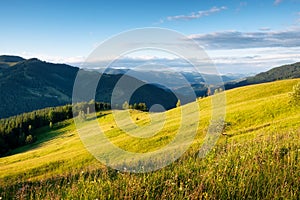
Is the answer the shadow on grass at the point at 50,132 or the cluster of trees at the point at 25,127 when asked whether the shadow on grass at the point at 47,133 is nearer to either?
the shadow on grass at the point at 50,132

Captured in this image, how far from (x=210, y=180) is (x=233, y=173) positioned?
0.83 meters

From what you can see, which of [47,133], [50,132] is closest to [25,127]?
[47,133]

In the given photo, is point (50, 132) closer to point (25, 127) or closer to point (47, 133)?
point (47, 133)

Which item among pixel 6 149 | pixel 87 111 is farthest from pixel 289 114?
pixel 87 111

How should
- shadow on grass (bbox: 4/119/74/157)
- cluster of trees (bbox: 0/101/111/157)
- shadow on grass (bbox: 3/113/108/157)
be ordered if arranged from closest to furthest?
shadow on grass (bbox: 4/119/74/157) < shadow on grass (bbox: 3/113/108/157) < cluster of trees (bbox: 0/101/111/157)

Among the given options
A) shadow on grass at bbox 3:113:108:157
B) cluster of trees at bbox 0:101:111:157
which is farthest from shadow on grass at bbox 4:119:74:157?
cluster of trees at bbox 0:101:111:157

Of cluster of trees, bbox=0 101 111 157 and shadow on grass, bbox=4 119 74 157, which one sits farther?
cluster of trees, bbox=0 101 111 157

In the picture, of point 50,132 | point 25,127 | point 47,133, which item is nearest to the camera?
point 50,132

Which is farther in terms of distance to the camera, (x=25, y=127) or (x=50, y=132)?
(x=25, y=127)

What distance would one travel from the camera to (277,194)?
6.74m

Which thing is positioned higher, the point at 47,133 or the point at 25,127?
the point at 25,127

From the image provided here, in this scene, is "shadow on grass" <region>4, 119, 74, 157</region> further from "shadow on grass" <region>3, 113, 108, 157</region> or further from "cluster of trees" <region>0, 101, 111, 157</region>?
"cluster of trees" <region>0, 101, 111, 157</region>

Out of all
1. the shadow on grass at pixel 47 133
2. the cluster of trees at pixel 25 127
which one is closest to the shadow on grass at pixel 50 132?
the shadow on grass at pixel 47 133

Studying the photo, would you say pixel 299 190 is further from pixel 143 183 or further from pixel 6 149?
pixel 6 149
